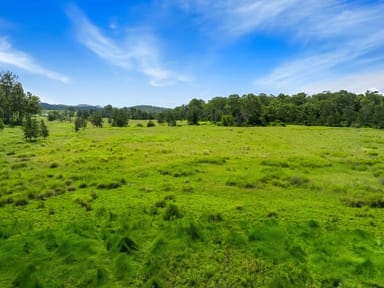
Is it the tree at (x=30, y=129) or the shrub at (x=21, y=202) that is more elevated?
the tree at (x=30, y=129)

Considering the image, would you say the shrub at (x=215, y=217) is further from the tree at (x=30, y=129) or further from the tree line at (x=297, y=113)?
the tree line at (x=297, y=113)

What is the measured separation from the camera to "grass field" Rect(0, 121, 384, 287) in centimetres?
753

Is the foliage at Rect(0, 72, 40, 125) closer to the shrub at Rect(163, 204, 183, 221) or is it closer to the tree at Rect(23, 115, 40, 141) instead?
the tree at Rect(23, 115, 40, 141)

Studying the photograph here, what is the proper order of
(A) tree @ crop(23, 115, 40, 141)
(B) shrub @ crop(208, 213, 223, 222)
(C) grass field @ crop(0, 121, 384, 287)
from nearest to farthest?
1. (C) grass field @ crop(0, 121, 384, 287)
2. (B) shrub @ crop(208, 213, 223, 222)
3. (A) tree @ crop(23, 115, 40, 141)

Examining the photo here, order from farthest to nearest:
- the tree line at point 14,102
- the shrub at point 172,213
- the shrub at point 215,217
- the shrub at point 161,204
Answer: the tree line at point 14,102
the shrub at point 161,204
the shrub at point 172,213
the shrub at point 215,217

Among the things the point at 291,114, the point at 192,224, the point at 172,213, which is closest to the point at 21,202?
the point at 172,213

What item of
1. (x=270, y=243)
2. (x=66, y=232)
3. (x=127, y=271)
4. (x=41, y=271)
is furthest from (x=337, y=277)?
(x=66, y=232)

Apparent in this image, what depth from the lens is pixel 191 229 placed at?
32.7 ft

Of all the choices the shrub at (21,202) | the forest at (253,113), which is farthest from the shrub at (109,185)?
the forest at (253,113)

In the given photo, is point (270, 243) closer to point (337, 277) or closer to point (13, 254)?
point (337, 277)

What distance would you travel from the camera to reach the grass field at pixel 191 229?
7.53 metres

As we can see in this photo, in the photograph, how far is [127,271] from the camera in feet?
25.2

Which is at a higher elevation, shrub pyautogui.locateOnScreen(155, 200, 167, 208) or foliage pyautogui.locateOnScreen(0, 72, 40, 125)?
foliage pyautogui.locateOnScreen(0, 72, 40, 125)

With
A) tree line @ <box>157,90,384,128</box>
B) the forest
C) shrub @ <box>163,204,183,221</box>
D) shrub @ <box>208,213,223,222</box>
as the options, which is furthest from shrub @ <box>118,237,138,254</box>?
tree line @ <box>157,90,384,128</box>
